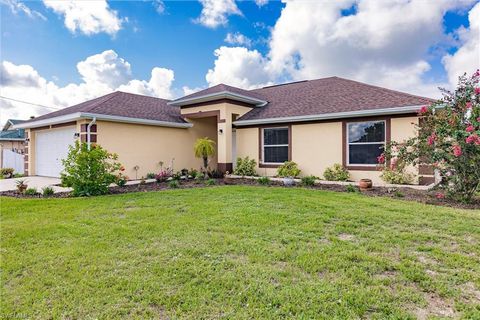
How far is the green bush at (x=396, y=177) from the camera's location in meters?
10.6

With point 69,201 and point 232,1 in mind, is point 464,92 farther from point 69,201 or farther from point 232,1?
point 69,201

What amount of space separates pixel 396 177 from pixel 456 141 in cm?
347

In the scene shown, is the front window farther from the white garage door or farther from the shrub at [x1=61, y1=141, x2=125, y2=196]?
the white garage door

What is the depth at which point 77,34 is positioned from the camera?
1484cm

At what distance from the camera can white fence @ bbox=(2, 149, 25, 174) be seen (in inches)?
744

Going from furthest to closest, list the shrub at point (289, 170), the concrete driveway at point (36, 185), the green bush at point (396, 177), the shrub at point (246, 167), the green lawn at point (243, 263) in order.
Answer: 1. the shrub at point (246, 167)
2. the shrub at point (289, 170)
3. the concrete driveway at point (36, 185)
4. the green bush at point (396, 177)
5. the green lawn at point (243, 263)

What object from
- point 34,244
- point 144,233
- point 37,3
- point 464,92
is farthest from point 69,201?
point 464,92

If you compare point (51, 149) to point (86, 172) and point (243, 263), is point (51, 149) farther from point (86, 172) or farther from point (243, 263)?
point (243, 263)

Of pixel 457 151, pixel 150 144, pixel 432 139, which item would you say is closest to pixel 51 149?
pixel 150 144

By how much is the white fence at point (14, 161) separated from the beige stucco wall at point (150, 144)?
34.8 ft

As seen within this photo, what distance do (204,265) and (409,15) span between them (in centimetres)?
1188

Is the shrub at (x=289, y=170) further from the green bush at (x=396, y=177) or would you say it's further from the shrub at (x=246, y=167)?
the green bush at (x=396, y=177)

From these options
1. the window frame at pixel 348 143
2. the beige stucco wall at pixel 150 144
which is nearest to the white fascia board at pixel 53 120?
the beige stucco wall at pixel 150 144

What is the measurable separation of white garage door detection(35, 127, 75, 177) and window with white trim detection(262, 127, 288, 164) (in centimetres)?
916
